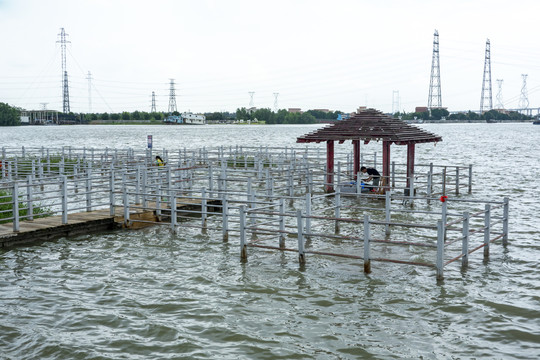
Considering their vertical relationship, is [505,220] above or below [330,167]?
below

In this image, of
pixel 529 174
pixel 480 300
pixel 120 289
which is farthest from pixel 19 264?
pixel 529 174

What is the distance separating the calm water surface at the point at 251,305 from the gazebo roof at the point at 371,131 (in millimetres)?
9352

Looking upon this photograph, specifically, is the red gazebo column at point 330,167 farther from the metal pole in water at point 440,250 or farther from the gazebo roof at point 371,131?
the metal pole in water at point 440,250

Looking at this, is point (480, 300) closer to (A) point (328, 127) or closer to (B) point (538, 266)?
(B) point (538, 266)

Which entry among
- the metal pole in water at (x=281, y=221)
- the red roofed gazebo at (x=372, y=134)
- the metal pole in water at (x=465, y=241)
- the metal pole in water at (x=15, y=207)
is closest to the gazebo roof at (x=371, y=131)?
the red roofed gazebo at (x=372, y=134)

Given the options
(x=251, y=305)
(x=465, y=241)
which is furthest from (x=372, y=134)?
(x=251, y=305)

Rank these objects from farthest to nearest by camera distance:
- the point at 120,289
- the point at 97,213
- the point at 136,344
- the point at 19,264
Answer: the point at 97,213
the point at 19,264
the point at 120,289
the point at 136,344

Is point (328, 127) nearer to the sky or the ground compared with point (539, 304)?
nearer to the sky

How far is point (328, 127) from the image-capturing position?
2744 cm

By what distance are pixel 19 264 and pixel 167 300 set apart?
4445 millimetres

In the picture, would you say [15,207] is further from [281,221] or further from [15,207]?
[281,221]

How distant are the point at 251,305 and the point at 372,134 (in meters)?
14.7

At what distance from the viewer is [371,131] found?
84.7 ft

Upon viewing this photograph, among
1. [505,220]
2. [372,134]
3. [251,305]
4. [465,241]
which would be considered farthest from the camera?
[372,134]
